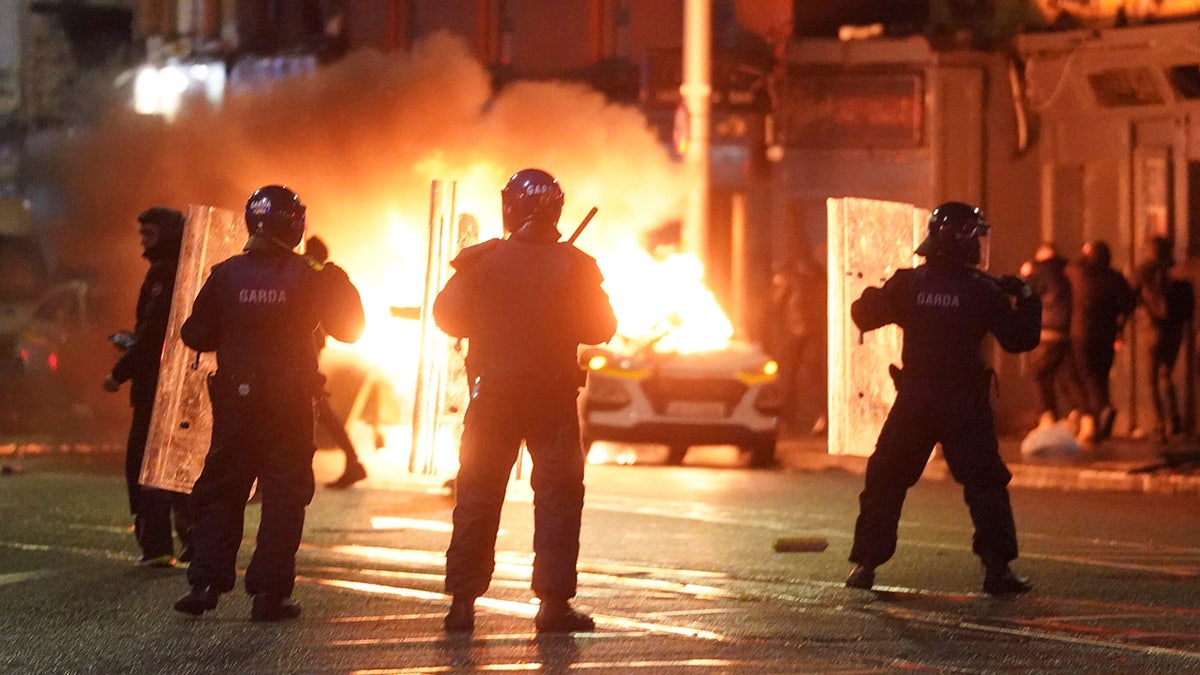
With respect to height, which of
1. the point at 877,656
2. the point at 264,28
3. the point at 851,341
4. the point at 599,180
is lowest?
the point at 877,656

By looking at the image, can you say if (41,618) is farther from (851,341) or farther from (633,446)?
(633,446)

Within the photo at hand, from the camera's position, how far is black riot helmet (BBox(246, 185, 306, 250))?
898cm

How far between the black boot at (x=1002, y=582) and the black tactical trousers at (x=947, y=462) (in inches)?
1.6

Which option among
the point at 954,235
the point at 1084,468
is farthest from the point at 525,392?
the point at 1084,468

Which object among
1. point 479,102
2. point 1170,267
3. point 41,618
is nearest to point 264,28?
point 479,102

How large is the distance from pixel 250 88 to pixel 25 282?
5996 mm

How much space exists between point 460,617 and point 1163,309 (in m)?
13.0

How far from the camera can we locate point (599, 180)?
86.2ft

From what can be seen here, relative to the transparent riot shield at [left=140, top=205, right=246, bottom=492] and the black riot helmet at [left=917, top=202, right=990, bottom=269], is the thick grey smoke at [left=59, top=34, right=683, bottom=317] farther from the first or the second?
the black riot helmet at [left=917, top=202, right=990, bottom=269]

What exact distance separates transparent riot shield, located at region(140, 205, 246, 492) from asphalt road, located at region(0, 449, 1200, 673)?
562mm

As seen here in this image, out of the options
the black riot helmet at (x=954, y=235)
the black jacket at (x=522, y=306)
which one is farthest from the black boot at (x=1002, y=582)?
the black jacket at (x=522, y=306)

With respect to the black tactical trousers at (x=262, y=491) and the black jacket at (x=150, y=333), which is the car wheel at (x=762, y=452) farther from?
the black tactical trousers at (x=262, y=491)

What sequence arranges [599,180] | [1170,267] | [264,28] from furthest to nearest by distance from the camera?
[264,28], [599,180], [1170,267]

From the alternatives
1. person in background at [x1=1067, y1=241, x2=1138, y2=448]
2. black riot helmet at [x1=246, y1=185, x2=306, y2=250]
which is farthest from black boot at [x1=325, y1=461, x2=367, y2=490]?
person in background at [x1=1067, y1=241, x2=1138, y2=448]
